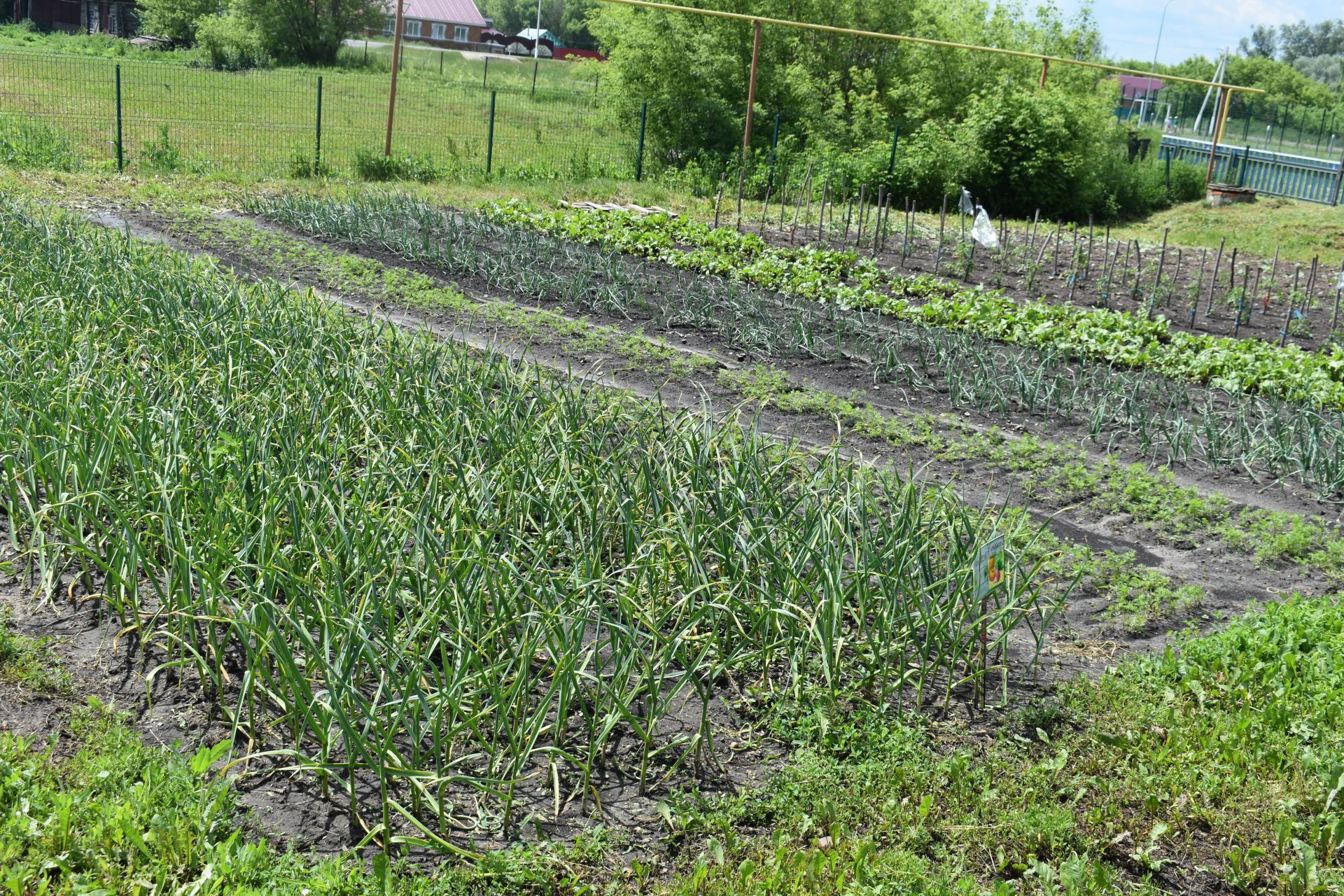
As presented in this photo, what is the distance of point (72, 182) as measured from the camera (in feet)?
40.8

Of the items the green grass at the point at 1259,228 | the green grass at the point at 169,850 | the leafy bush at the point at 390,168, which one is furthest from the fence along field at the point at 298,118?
the green grass at the point at 169,850

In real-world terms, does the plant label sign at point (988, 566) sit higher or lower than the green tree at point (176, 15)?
lower

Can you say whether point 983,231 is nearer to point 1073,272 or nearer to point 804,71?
point 1073,272

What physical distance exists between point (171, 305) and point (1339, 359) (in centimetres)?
669

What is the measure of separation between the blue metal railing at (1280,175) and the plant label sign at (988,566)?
65.1 feet

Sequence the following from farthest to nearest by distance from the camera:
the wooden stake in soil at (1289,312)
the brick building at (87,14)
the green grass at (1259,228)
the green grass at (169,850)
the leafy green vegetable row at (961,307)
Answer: the brick building at (87,14) → the green grass at (1259,228) → the wooden stake in soil at (1289,312) → the leafy green vegetable row at (961,307) → the green grass at (169,850)

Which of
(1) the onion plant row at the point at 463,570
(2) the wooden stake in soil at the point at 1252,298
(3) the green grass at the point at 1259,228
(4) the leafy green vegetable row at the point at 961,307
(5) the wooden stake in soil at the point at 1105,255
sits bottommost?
(1) the onion plant row at the point at 463,570

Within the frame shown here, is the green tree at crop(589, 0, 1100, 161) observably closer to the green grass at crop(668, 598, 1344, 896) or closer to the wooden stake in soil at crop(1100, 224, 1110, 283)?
the wooden stake in soil at crop(1100, 224, 1110, 283)

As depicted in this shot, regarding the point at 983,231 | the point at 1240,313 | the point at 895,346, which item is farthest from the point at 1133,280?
the point at 895,346

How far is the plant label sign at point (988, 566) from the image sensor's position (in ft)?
10.1

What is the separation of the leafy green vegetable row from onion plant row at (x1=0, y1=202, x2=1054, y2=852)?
3.75m

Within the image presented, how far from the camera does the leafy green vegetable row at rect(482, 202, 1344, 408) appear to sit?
22.8 ft

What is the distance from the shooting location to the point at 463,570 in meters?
3.04

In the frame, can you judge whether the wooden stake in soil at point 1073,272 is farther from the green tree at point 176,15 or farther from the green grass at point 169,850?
the green tree at point 176,15
